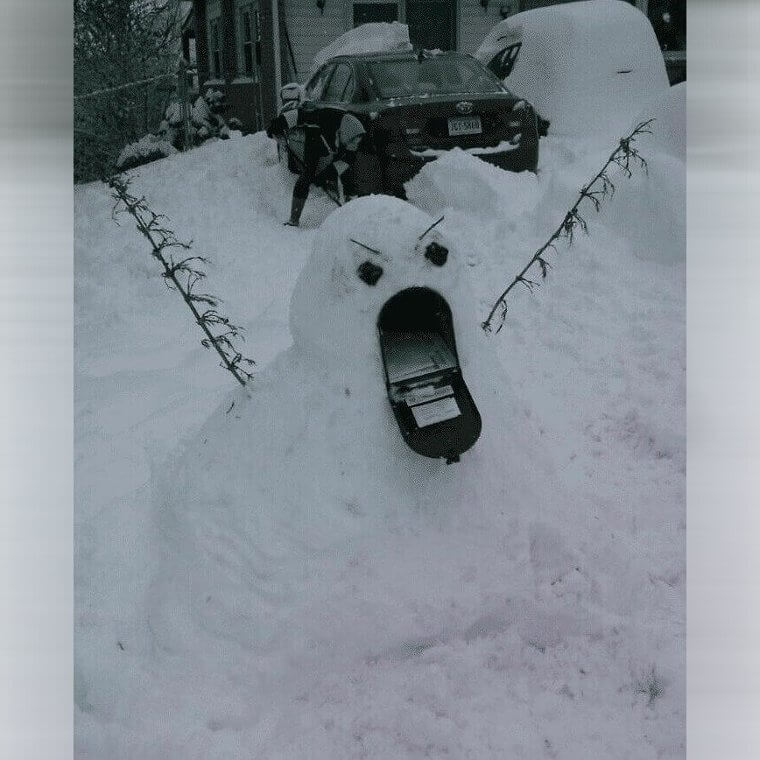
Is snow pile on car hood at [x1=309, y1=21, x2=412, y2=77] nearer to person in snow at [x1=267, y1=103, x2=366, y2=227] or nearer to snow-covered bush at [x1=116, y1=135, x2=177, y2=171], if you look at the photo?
person in snow at [x1=267, y1=103, x2=366, y2=227]

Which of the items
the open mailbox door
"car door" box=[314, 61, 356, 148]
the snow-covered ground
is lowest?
the snow-covered ground

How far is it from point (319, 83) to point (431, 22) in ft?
1.21

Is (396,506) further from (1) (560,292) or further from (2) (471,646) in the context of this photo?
(1) (560,292)

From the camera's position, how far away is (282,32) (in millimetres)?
2547

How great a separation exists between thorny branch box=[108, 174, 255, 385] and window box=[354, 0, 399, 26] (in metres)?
0.80

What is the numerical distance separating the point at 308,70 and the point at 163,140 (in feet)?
1.57

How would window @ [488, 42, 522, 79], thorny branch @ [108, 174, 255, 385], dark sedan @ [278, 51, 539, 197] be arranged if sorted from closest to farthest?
thorny branch @ [108, 174, 255, 385] → dark sedan @ [278, 51, 539, 197] → window @ [488, 42, 522, 79]

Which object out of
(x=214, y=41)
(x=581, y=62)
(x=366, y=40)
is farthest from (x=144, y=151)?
(x=581, y=62)

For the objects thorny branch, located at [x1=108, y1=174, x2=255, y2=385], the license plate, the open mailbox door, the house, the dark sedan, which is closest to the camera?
the open mailbox door

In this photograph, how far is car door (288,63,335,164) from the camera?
2.53 metres

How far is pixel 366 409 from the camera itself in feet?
6.47

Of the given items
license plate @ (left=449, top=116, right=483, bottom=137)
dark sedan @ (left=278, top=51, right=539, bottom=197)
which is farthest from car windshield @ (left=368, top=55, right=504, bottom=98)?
license plate @ (left=449, top=116, right=483, bottom=137)

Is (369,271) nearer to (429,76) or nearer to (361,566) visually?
(361,566)

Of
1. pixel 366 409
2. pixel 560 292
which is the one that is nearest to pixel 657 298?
pixel 560 292
